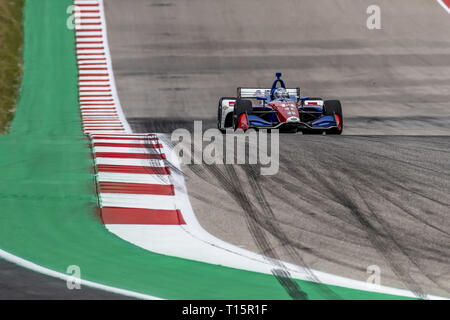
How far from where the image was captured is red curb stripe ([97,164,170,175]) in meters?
10.3

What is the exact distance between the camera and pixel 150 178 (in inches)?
392

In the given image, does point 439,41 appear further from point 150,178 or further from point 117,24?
point 150,178

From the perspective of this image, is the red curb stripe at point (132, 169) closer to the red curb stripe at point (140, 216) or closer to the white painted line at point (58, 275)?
the red curb stripe at point (140, 216)

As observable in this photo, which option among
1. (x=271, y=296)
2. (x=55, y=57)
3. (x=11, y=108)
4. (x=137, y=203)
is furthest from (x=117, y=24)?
(x=271, y=296)

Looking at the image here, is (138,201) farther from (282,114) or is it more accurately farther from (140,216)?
(282,114)

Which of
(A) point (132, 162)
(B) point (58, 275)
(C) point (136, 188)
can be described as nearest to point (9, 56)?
(A) point (132, 162)

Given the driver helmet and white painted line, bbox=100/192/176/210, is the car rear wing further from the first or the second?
white painted line, bbox=100/192/176/210

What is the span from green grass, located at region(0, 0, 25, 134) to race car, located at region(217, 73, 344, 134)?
402 centimetres

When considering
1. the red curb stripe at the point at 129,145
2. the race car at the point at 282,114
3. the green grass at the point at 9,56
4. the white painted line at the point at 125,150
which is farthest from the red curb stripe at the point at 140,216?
the green grass at the point at 9,56

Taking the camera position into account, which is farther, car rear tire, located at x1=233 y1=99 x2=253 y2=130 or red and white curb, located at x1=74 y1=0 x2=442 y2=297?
car rear tire, located at x1=233 y1=99 x2=253 y2=130

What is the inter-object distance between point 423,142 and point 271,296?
21.1ft

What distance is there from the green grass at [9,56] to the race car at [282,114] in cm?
402

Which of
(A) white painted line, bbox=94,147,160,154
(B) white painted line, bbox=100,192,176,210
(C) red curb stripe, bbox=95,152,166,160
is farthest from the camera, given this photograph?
(A) white painted line, bbox=94,147,160,154

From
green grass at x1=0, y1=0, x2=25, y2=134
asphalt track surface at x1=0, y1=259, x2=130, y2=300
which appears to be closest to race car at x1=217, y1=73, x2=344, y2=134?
green grass at x1=0, y1=0, x2=25, y2=134
